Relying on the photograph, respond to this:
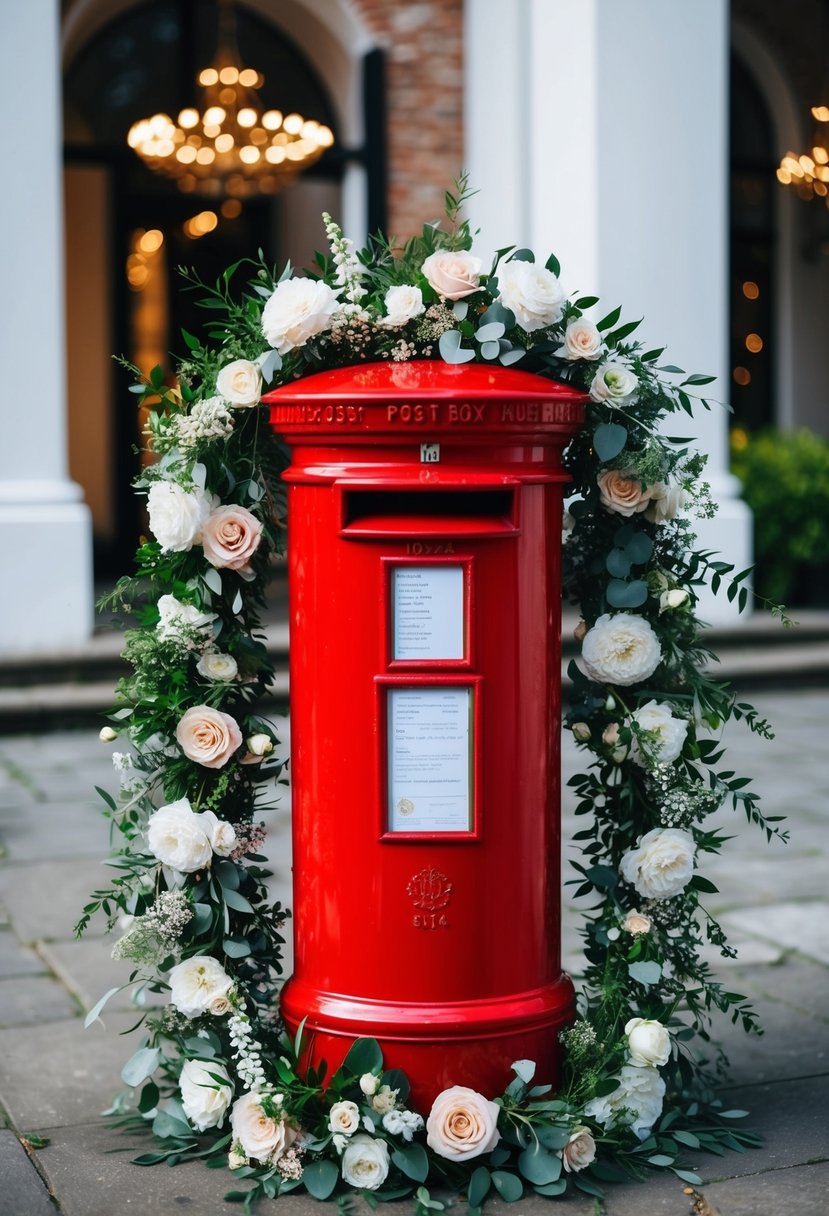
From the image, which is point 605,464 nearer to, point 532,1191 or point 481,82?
point 532,1191

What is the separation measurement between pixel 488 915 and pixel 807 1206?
808 millimetres

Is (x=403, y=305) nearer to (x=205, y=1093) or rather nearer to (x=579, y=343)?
(x=579, y=343)

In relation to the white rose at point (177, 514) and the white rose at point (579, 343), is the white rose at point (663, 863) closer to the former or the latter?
the white rose at point (579, 343)

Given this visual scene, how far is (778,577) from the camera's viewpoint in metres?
10.5

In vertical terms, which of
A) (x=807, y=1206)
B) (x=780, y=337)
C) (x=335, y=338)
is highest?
(x=780, y=337)

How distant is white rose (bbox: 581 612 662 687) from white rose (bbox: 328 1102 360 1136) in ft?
3.29

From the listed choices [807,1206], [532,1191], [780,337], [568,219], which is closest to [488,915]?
[532,1191]

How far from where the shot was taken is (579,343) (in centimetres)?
314

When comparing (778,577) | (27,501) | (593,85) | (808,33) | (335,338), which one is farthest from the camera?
(808,33)

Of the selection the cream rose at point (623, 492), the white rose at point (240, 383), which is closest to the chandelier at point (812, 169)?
the cream rose at point (623, 492)

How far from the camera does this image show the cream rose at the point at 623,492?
321cm

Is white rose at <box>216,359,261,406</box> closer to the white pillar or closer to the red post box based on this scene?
the red post box

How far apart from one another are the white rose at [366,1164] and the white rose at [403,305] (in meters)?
1.58

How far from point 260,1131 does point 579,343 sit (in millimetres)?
1673
